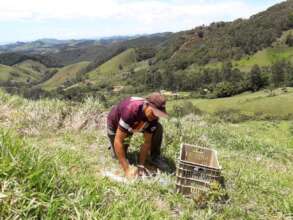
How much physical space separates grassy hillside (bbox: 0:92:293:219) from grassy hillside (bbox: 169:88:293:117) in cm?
4516

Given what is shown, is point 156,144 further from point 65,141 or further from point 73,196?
point 73,196

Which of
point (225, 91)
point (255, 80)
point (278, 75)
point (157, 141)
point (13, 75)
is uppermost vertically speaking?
point (157, 141)

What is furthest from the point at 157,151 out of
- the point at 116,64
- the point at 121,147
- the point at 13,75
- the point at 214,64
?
the point at 13,75

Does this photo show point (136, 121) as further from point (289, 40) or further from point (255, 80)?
point (289, 40)

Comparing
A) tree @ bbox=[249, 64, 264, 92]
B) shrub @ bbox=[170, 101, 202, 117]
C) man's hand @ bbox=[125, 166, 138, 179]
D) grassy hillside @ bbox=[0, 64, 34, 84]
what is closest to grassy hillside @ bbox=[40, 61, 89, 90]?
grassy hillside @ bbox=[0, 64, 34, 84]

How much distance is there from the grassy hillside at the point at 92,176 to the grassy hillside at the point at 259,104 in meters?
45.2

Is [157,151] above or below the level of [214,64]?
above

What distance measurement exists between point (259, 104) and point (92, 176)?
56586mm

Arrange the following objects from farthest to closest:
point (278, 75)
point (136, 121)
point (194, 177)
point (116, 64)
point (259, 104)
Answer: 1. point (116, 64)
2. point (278, 75)
3. point (259, 104)
4. point (136, 121)
5. point (194, 177)

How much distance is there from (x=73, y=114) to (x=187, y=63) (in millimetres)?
111626

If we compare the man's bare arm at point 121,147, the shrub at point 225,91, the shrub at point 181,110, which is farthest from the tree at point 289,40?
the man's bare arm at point 121,147

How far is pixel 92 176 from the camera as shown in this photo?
367cm

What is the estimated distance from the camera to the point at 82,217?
2740 millimetres

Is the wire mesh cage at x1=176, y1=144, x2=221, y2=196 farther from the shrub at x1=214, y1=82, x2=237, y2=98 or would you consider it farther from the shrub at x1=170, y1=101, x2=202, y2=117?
the shrub at x1=214, y1=82, x2=237, y2=98
